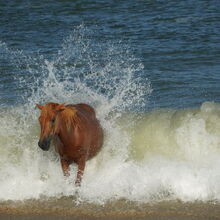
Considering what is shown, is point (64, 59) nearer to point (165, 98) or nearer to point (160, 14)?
point (165, 98)

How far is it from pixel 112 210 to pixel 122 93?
2475 millimetres

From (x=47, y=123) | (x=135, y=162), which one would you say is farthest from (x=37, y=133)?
(x=47, y=123)

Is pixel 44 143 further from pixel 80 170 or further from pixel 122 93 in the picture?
pixel 122 93

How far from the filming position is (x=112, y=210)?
604 cm

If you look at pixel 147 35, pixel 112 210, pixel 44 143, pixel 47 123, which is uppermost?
pixel 147 35

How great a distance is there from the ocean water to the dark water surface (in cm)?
3

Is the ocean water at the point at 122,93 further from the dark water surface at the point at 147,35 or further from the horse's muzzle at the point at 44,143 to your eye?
the horse's muzzle at the point at 44,143

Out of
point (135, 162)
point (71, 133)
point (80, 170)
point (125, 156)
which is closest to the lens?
point (71, 133)

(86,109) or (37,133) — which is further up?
(86,109)

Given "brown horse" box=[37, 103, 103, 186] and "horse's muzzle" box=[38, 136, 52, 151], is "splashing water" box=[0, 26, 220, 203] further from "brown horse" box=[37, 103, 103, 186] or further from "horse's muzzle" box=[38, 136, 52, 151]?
"horse's muzzle" box=[38, 136, 52, 151]

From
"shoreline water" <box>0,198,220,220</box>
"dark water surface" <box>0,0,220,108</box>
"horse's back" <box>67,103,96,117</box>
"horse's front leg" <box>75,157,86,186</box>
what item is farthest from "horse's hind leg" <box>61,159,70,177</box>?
"dark water surface" <box>0,0,220,108</box>

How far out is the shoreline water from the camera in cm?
583

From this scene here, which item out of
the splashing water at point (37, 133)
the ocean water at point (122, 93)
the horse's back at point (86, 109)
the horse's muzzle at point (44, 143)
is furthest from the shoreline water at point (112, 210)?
the horse's back at point (86, 109)

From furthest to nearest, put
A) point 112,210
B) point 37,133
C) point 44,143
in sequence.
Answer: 1. point 37,133
2. point 112,210
3. point 44,143
